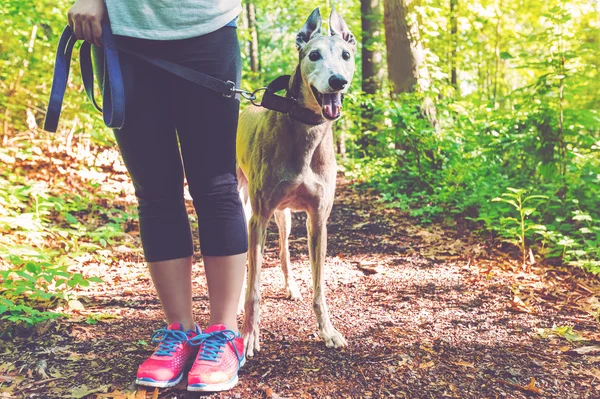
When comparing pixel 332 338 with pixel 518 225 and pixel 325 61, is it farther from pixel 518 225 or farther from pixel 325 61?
pixel 518 225

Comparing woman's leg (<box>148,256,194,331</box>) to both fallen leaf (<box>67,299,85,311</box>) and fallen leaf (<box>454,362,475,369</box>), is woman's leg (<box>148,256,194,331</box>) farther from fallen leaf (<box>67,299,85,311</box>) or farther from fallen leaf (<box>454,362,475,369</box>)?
fallen leaf (<box>454,362,475,369</box>)

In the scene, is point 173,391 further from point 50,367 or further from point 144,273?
point 144,273

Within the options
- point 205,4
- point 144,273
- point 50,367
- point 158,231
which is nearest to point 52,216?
point 144,273

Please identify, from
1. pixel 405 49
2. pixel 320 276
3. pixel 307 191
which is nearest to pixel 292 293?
pixel 320 276

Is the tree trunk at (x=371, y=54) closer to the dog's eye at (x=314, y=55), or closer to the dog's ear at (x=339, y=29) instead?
the dog's ear at (x=339, y=29)

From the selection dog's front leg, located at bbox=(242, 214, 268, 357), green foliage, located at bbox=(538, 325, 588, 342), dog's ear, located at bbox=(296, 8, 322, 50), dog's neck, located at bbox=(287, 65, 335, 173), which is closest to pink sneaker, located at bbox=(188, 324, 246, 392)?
dog's front leg, located at bbox=(242, 214, 268, 357)

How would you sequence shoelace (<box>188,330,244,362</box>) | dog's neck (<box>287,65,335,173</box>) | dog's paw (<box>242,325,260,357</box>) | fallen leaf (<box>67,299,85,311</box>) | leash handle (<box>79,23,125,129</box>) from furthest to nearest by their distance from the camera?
fallen leaf (<box>67,299,85,311</box>) < dog's neck (<box>287,65,335,173</box>) < dog's paw (<box>242,325,260,357</box>) < shoelace (<box>188,330,244,362</box>) < leash handle (<box>79,23,125,129</box>)

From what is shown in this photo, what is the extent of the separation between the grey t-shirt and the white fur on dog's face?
593 mm

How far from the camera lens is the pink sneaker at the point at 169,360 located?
2057mm

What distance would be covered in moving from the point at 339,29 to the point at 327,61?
439 millimetres

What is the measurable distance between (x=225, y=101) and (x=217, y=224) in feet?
1.74

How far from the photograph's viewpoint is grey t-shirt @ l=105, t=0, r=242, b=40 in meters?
1.90

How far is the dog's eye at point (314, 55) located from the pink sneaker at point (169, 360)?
1.45 metres

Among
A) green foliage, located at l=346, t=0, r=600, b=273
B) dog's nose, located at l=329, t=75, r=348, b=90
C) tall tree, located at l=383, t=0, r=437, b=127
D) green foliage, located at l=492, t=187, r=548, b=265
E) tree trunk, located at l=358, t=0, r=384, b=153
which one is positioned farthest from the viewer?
tree trunk, located at l=358, t=0, r=384, b=153
